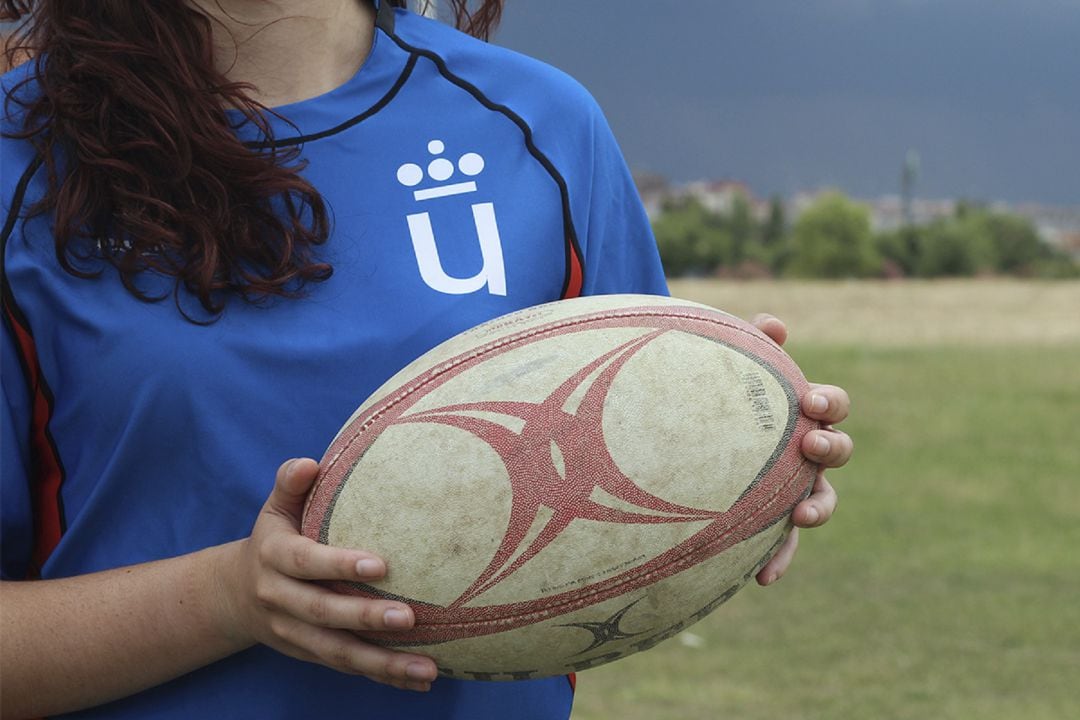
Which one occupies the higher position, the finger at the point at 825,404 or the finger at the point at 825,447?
the finger at the point at 825,404

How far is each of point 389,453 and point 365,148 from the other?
414 millimetres

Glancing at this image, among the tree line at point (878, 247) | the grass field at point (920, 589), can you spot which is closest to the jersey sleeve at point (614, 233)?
the grass field at point (920, 589)

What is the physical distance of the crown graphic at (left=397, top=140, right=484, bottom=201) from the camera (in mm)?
1720

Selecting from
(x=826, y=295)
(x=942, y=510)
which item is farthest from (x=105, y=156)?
(x=826, y=295)

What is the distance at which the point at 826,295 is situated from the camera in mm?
24578

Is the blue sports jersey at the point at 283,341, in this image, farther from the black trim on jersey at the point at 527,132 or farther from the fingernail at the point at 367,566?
the fingernail at the point at 367,566

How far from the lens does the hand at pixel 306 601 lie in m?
1.39

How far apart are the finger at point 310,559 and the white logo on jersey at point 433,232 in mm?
399

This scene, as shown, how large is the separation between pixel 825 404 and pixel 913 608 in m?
5.72

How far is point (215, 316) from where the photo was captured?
158cm

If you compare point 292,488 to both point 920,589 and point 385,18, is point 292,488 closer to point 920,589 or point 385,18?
point 385,18

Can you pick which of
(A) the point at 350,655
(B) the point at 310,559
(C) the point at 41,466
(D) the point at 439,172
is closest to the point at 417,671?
(A) the point at 350,655

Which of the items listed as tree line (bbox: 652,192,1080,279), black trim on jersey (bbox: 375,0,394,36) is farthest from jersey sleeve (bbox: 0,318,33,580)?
tree line (bbox: 652,192,1080,279)

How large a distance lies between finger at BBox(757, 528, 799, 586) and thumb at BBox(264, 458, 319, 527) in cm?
60
